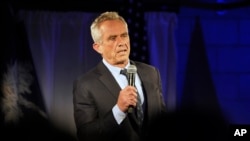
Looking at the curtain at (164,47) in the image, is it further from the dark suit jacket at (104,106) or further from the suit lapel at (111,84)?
the suit lapel at (111,84)

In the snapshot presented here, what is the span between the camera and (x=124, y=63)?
2.15 metres

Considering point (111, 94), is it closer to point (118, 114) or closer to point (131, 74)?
point (118, 114)

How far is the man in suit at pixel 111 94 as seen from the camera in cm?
211

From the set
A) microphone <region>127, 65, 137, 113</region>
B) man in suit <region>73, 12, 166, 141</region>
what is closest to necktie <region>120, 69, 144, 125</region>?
man in suit <region>73, 12, 166, 141</region>

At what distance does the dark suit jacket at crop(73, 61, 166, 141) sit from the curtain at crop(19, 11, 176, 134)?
1.01 ft

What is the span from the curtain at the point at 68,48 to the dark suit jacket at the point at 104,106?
0.31m

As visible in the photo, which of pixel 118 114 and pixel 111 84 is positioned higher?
pixel 111 84

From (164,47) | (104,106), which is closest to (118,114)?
(104,106)

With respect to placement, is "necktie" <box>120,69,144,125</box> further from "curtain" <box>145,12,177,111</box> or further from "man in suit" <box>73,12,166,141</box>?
"curtain" <box>145,12,177,111</box>

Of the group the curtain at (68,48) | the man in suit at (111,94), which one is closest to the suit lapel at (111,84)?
the man in suit at (111,94)

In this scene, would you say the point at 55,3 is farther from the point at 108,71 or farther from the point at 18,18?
the point at 108,71

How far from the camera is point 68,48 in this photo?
101 inches

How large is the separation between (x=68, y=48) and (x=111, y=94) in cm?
55

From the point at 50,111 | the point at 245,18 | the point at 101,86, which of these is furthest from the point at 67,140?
the point at 245,18
